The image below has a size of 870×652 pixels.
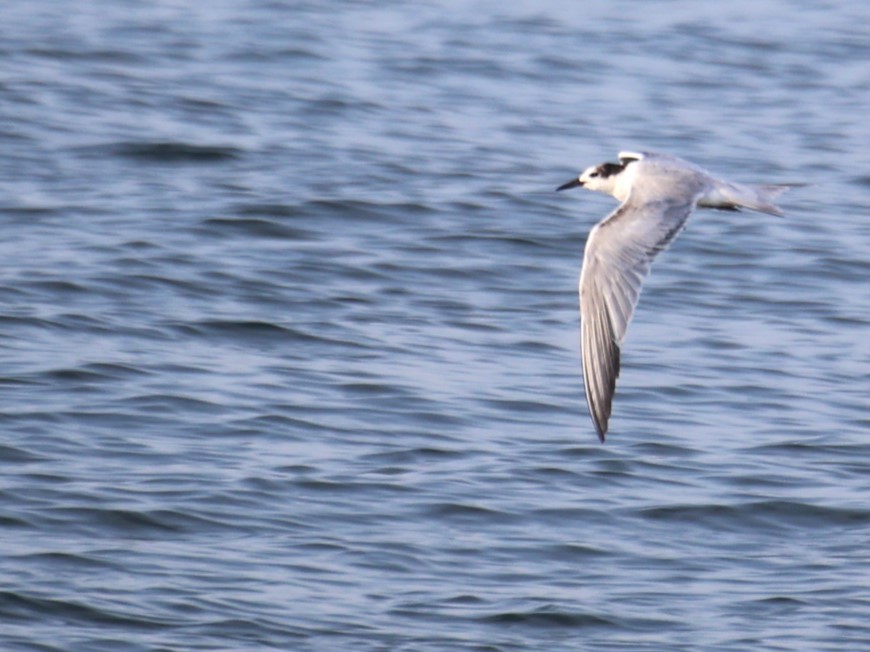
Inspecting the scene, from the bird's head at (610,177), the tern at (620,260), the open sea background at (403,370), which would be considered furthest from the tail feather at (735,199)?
the open sea background at (403,370)

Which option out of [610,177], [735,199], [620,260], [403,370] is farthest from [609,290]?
[403,370]

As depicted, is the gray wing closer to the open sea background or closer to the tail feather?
the tail feather

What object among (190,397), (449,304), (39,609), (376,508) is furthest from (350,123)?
(39,609)

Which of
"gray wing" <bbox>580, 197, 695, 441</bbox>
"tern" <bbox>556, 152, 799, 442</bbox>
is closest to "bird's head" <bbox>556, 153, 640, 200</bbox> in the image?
"tern" <bbox>556, 152, 799, 442</bbox>

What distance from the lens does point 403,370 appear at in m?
8.74

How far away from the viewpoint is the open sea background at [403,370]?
665cm

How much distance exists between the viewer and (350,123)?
45.2 ft

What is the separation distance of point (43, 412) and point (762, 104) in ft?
28.5

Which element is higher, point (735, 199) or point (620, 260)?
point (735, 199)

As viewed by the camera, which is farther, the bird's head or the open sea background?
the bird's head

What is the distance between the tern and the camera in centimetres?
678

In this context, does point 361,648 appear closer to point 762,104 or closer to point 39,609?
point 39,609

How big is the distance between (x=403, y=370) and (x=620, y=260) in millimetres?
2096

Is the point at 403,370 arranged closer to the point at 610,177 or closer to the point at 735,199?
the point at 610,177
